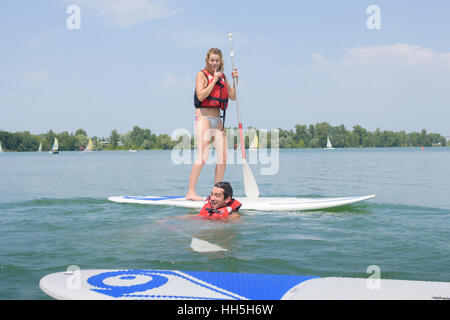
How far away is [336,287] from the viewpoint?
268cm

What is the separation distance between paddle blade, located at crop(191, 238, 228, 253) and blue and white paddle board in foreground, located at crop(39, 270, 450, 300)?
1085 millimetres

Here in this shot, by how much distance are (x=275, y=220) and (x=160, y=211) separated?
2.16 m

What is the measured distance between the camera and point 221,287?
8.81 feet

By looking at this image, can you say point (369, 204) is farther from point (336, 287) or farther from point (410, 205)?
point (336, 287)

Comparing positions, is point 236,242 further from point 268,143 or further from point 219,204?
point 268,143

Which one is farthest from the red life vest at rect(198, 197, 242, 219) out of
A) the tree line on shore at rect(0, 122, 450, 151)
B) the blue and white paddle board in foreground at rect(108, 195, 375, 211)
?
the tree line on shore at rect(0, 122, 450, 151)

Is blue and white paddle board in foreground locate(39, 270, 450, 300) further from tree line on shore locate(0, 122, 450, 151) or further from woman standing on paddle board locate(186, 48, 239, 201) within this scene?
tree line on shore locate(0, 122, 450, 151)

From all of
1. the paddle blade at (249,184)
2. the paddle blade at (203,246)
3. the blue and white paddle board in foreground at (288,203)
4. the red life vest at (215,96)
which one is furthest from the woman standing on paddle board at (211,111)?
the paddle blade at (203,246)

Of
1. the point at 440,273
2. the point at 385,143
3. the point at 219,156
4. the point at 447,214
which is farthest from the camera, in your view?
the point at 385,143

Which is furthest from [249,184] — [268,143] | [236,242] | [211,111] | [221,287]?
[268,143]

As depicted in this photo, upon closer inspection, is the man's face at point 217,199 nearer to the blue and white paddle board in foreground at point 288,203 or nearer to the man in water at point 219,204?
the man in water at point 219,204

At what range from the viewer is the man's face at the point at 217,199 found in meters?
5.62
